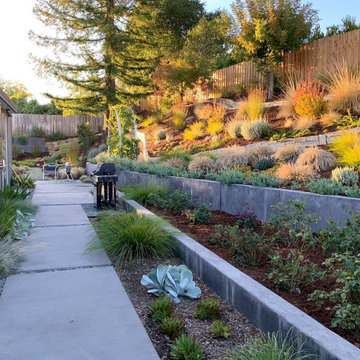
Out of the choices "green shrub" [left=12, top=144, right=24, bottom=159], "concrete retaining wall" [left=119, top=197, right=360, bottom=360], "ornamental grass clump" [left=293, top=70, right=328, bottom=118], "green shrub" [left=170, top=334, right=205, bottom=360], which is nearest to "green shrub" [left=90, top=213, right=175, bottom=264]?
"concrete retaining wall" [left=119, top=197, right=360, bottom=360]

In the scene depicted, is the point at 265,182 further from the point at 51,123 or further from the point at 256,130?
the point at 51,123

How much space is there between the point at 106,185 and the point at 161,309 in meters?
4.09

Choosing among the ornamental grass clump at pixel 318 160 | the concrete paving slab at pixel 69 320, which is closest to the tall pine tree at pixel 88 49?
the ornamental grass clump at pixel 318 160

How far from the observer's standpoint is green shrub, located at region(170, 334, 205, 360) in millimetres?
1818

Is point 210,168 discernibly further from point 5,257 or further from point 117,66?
point 117,66

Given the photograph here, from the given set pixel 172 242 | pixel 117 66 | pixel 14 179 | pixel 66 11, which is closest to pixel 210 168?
pixel 172 242

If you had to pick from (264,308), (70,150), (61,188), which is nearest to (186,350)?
(264,308)

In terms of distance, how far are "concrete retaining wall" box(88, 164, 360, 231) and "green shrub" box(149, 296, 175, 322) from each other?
149cm

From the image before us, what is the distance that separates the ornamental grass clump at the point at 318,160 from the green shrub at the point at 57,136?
19936 millimetres

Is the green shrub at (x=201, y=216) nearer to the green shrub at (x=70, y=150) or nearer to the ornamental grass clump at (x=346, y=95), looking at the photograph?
the ornamental grass clump at (x=346, y=95)

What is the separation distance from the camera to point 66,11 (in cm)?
1797

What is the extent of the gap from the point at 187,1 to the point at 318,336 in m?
24.6

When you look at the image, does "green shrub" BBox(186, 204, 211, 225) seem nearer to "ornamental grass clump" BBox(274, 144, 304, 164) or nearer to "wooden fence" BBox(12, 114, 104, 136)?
"ornamental grass clump" BBox(274, 144, 304, 164)

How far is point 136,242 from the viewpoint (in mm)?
3432
